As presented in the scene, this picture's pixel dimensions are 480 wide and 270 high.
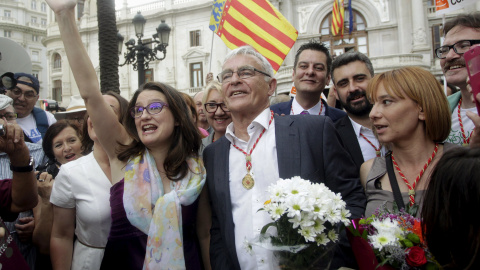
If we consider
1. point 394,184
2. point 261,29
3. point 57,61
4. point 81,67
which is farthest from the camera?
point 57,61

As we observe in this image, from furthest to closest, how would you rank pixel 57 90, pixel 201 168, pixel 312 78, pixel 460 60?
pixel 57 90, pixel 312 78, pixel 460 60, pixel 201 168

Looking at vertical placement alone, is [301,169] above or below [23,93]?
below

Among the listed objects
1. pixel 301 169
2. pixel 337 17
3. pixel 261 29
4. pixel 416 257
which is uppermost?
pixel 337 17

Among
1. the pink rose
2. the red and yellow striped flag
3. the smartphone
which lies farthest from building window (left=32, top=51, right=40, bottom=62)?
the pink rose

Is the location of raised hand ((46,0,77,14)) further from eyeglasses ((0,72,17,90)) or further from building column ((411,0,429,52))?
building column ((411,0,429,52))

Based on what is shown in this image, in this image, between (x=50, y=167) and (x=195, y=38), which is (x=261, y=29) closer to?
(x=50, y=167)

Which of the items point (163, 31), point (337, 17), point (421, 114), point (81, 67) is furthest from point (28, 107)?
point (337, 17)

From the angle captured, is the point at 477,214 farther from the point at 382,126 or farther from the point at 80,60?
the point at 80,60

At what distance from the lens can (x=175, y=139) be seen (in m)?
2.81

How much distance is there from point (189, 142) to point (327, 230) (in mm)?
1335

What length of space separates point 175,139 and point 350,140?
147 centimetres

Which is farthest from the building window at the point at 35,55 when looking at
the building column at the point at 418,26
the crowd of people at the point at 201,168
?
the crowd of people at the point at 201,168

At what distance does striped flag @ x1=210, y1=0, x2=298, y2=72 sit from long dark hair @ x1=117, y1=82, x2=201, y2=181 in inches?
120

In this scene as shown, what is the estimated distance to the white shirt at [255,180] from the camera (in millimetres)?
2391
